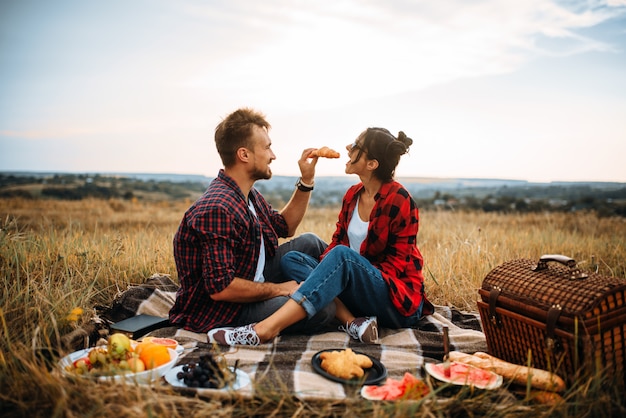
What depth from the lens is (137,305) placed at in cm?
432

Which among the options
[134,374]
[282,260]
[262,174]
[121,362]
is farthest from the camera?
[282,260]

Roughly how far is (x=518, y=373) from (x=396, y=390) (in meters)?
0.84

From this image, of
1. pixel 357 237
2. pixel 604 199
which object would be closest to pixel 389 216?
pixel 357 237

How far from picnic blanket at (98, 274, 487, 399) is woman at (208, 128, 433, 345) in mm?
126

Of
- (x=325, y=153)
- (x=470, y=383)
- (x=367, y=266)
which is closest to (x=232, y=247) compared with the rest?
(x=367, y=266)

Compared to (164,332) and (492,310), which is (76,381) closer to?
(164,332)

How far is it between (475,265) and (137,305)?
4.21 m

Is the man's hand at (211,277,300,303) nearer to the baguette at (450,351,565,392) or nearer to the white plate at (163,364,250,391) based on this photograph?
the white plate at (163,364,250,391)

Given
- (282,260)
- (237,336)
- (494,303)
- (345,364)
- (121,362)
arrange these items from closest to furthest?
1. (121,362)
2. (345,364)
3. (494,303)
4. (237,336)
5. (282,260)

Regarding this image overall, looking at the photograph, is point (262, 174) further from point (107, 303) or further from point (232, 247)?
point (107, 303)

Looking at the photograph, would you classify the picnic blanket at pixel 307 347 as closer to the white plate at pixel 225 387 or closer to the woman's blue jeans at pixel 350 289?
the white plate at pixel 225 387

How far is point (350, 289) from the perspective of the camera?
3826 mm

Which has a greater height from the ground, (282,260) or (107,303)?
(282,260)

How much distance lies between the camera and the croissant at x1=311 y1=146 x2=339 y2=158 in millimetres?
4566
